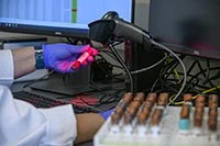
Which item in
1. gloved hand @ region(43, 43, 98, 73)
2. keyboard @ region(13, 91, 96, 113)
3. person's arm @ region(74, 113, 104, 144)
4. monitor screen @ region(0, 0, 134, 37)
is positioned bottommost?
keyboard @ region(13, 91, 96, 113)

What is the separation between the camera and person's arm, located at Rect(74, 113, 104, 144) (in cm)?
91

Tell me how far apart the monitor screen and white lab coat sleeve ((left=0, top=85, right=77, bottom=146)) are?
55cm

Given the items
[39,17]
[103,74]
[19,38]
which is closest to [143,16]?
[103,74]

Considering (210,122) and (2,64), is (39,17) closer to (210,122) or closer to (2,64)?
(2,64)

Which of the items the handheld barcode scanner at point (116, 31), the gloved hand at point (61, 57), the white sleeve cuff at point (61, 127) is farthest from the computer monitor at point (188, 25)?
the white sleeve cuff at point (61, 127)

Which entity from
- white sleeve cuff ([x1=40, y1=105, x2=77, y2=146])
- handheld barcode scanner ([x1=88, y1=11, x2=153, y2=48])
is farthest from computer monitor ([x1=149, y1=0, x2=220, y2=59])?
white sleeve cuff ([x1=40, y1=105, x2=77, y2=146])

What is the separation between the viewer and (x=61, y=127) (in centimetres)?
84

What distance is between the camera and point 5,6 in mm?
1668

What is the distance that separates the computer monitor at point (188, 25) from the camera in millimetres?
1050

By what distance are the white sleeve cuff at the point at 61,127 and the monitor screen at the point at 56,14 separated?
53 centimetres

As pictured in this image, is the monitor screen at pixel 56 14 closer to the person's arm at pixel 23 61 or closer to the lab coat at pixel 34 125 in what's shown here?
the person's arm at pixel 23 61

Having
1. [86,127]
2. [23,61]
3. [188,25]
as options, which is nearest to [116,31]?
[188,25]

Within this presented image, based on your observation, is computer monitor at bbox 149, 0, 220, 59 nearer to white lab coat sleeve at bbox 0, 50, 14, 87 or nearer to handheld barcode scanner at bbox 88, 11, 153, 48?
handheld barcode scanner at bbox 88, 11, 153, 48

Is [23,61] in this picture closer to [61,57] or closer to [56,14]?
[61,57]
